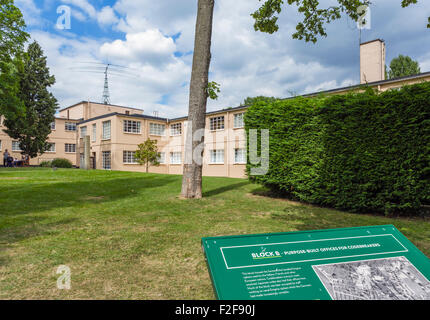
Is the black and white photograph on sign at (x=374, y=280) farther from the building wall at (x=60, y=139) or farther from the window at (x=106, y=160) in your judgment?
the building wall at (x=60, y=139)

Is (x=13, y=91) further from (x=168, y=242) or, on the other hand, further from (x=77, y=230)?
(x=168, y=242)

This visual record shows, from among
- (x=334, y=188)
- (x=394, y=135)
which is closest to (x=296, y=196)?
(x=334, y=188)

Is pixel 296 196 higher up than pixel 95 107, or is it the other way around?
pixel 95 107

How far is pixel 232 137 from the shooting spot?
85.5 ft

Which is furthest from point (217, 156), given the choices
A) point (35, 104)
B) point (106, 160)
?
point (35, 104)

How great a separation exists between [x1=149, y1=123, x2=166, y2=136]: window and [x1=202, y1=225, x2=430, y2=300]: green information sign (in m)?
32.0

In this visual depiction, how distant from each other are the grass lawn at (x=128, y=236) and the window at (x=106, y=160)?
76.0ft

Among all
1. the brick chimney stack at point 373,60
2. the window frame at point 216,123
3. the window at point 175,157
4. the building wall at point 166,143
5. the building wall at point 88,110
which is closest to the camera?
the brick chimney stack at point 373,60

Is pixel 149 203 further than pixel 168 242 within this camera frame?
Yes

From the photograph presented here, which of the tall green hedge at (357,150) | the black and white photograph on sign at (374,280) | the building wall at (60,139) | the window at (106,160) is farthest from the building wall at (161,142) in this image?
the black and white photograph on sign at (374,280)

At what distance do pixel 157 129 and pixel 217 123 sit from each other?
9.29 metres

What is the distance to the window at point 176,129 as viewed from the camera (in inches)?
1270

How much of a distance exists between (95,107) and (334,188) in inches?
1906

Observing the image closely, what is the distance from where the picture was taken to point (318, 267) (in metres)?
2.07
